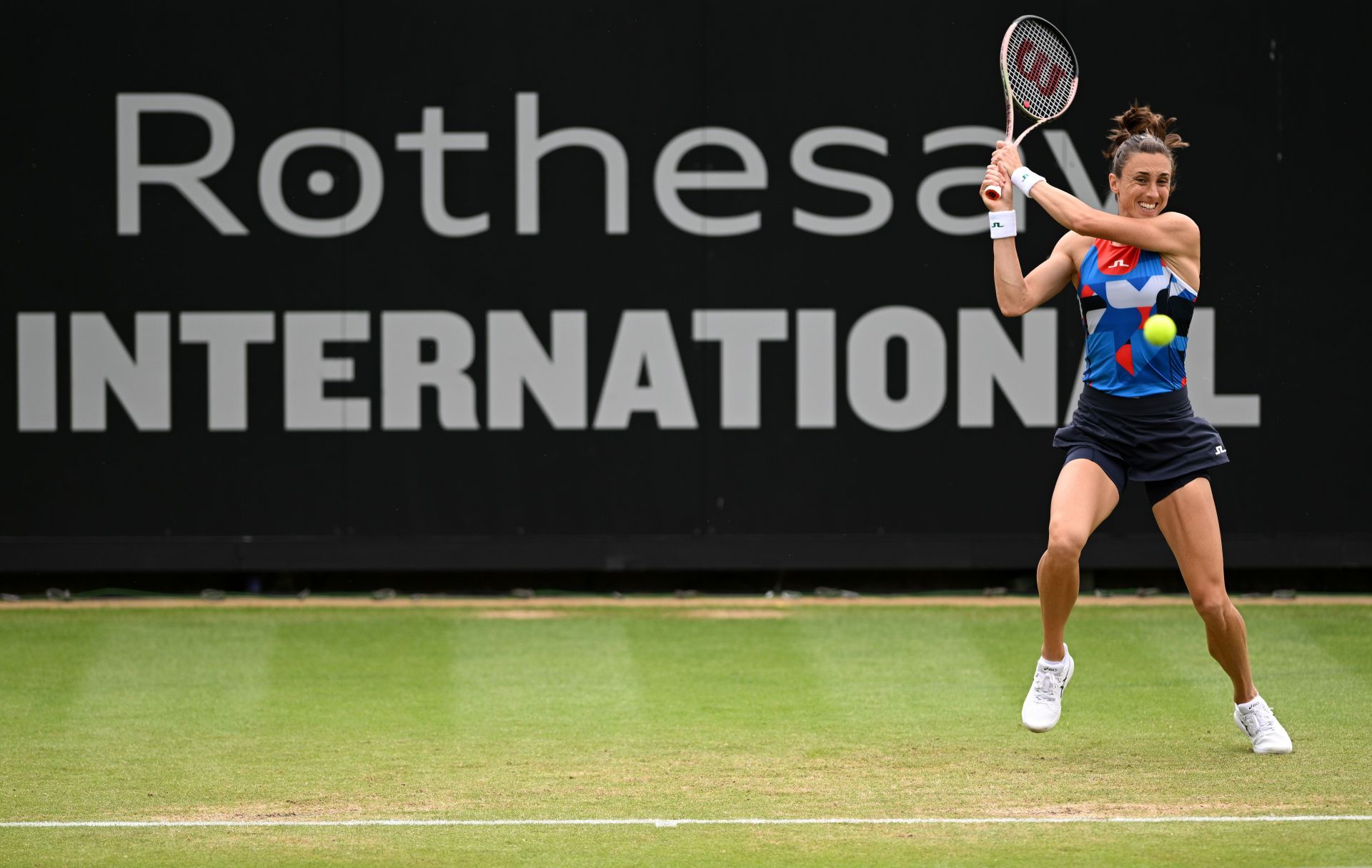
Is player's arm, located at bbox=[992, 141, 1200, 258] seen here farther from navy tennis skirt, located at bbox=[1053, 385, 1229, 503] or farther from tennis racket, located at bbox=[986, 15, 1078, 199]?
tennis racket, located at bbox=[986, 15, 1078, 199]

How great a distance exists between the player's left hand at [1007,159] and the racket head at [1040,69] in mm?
836

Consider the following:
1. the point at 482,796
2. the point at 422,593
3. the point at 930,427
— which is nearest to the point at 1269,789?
the point at 482,796

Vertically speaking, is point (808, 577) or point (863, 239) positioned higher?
point (863, 239)

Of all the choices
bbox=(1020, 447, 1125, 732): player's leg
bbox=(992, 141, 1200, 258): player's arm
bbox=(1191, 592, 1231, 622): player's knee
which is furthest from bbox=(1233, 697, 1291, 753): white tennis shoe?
bbox=(992, 141, 1200, 258): player's arm

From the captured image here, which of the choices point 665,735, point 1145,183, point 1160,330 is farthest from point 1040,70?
point 665,735

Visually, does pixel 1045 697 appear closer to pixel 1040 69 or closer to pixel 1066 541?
pixel 1066 541

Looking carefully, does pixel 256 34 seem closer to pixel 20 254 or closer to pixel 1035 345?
pixel 20 254

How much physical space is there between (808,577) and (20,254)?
506 cm

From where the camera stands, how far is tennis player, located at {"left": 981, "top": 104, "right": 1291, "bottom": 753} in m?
6.08

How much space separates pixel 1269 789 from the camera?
580 centimetres

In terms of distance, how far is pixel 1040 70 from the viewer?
694cm

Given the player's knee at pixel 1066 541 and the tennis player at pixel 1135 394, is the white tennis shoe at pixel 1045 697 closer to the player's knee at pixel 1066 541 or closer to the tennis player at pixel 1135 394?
the tennis player at pixel 1135 394

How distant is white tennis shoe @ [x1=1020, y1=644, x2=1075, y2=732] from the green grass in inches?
7.0

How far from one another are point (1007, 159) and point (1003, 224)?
0.75 feet
